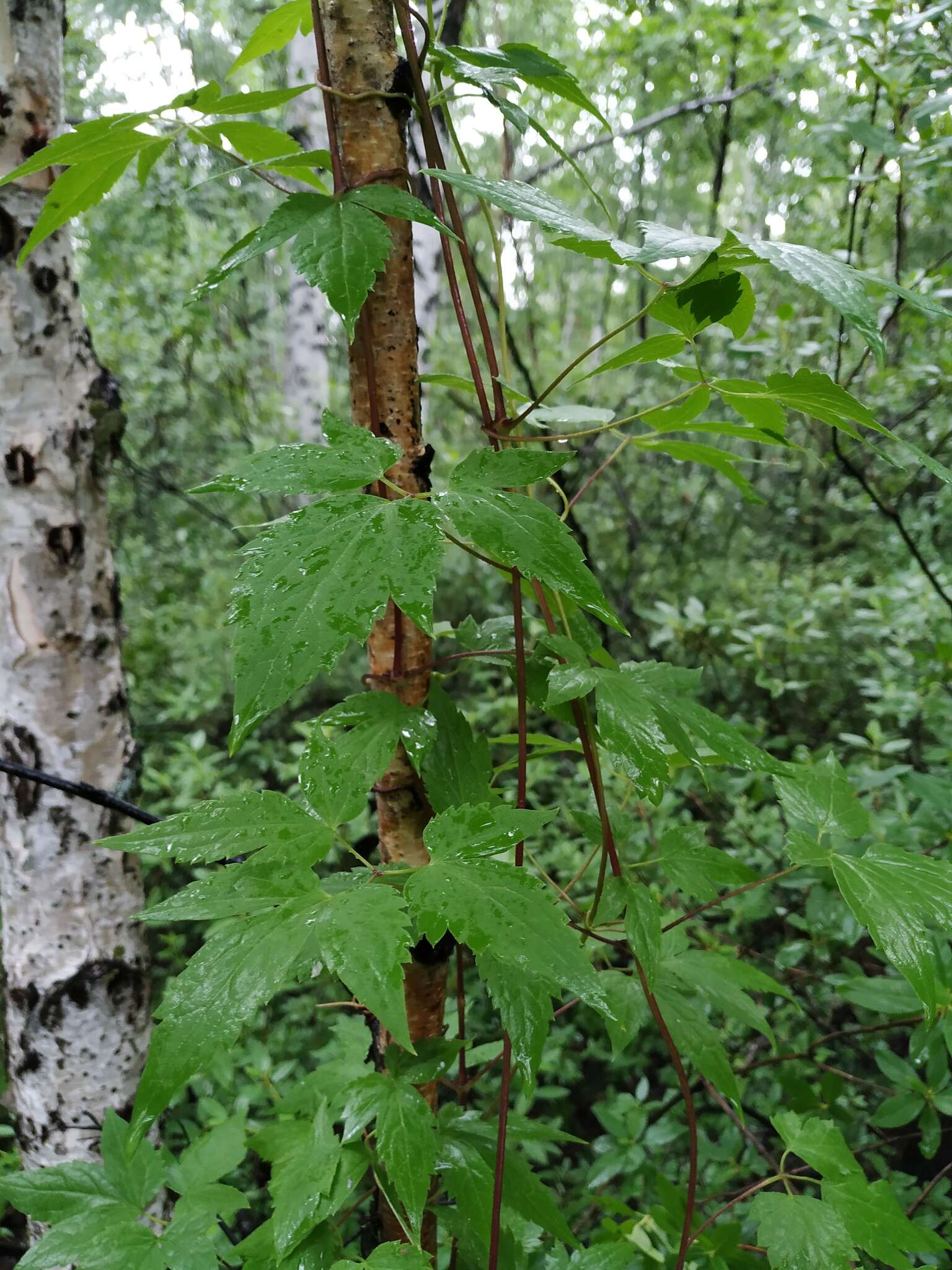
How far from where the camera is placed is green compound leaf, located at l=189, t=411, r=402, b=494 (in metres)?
0.49

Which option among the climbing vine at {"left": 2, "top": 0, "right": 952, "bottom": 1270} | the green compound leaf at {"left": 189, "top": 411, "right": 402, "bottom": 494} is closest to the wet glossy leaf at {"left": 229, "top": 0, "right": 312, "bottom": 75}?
the climbing vine at {"left": 2, "top": 0, "right": 952, "bottom": 1270}

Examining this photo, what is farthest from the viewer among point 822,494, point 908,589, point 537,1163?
point 822,494

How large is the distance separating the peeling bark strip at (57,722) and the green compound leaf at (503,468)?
1.10 metres

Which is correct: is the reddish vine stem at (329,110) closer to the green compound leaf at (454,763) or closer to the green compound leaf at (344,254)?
the green compound leaf at (344,254)

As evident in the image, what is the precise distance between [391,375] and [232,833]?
0.39 metres

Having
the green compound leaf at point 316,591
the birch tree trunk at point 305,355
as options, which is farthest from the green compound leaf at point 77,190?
the birch tree trunk at point 305,355

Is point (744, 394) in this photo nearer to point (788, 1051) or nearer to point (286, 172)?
point (286, 172)

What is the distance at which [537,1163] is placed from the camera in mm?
2080

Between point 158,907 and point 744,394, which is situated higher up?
point 744,394

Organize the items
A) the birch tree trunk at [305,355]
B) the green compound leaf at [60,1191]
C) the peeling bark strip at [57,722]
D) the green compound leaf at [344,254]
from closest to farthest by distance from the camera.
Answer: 1. the green compound leaf at [344,254]
2. the green compound leaf at [60,1191]
3. the peeling bark strip at [57,722]
4. the birch tree trunk at [305,355]

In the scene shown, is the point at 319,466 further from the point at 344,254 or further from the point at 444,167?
the point at 444,167

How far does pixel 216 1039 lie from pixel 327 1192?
0.92 feet

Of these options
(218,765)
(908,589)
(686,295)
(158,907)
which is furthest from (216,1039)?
(218,765)

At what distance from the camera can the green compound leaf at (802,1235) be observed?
0.64 metres
